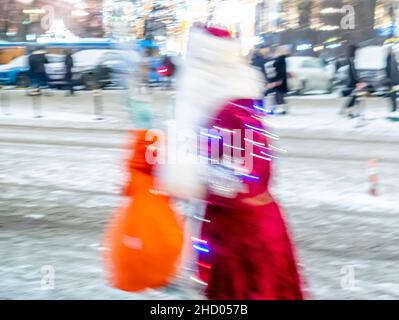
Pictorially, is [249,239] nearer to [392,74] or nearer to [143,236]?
[143,236]

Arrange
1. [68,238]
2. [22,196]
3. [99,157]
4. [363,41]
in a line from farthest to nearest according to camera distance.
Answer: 1. [363,41]
2. [99,157]
3. [22,196]
4. [68,238]

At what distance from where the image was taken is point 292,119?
54.0 ft

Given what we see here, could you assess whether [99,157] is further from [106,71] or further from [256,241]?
[106,71]

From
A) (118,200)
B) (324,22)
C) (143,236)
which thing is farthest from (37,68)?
(143,236)

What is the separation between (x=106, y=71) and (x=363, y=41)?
11.0 meters

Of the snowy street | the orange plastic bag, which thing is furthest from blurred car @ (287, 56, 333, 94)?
the orange plastic bag

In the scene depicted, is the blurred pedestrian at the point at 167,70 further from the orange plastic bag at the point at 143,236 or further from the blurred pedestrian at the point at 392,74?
the blurred pedestrian at the point at 392,74

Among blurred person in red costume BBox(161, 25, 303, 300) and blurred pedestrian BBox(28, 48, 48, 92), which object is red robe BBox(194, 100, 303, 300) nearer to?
blurred person in red costume BBox(161, 25, 303, 300)

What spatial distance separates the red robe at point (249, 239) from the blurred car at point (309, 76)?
65.8 ft

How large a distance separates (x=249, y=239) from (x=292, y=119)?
13616 mm

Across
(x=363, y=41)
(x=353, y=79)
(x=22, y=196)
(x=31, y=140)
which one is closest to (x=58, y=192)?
(x=22, y=196)

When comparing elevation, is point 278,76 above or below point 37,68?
above

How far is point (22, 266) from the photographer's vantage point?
5332 mm

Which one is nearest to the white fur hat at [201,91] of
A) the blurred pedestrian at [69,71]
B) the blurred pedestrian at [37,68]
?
the blurred pedestrian at [37,68]
